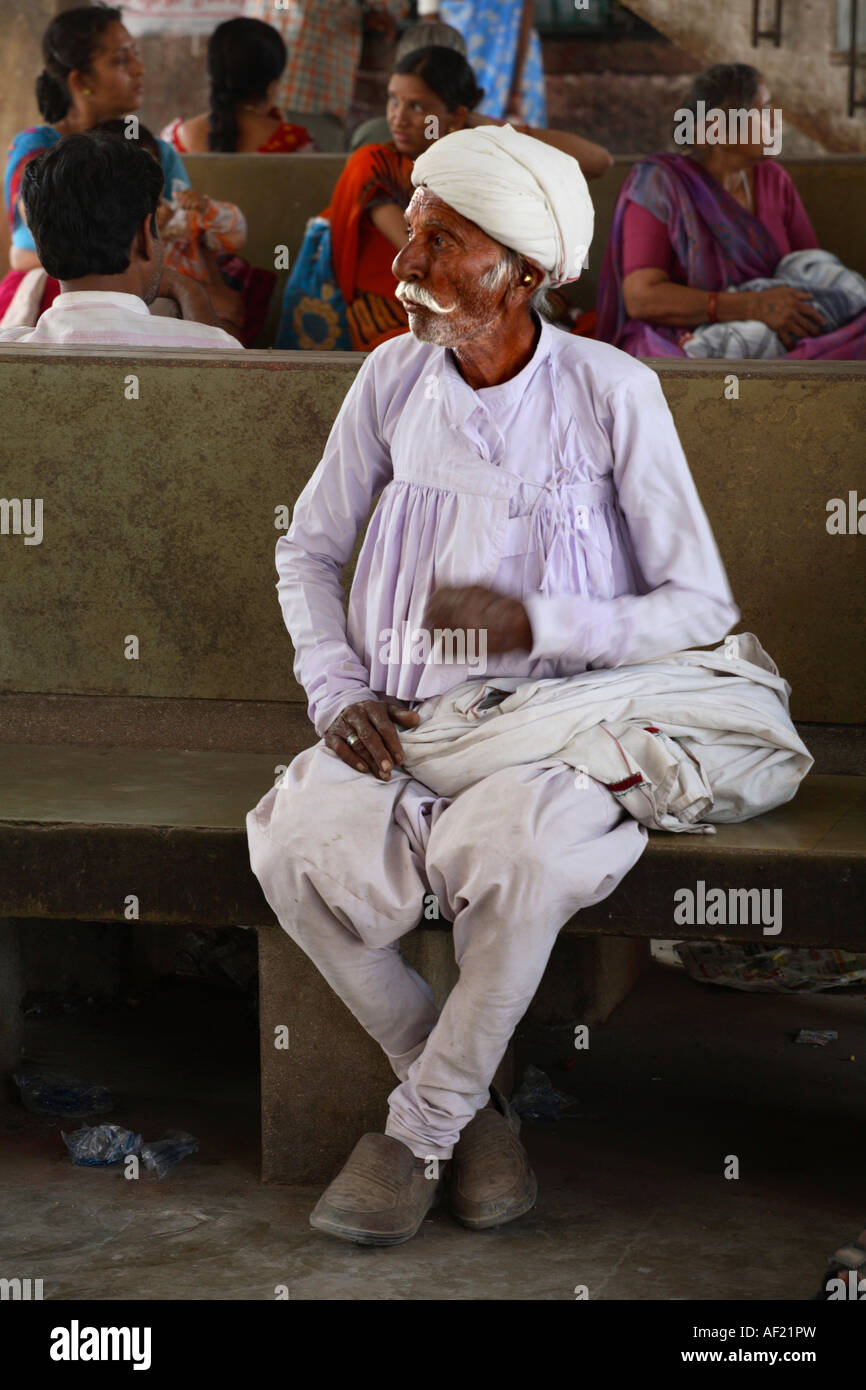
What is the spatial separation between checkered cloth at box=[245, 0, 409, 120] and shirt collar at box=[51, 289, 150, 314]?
16.9ft

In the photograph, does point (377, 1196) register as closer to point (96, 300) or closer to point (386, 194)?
point (96, 300)

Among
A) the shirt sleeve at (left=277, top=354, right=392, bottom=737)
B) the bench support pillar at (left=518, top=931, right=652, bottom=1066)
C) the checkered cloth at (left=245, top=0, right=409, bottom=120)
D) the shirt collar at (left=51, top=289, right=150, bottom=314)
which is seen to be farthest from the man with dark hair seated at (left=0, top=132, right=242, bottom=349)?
the checkered cloth at (left=245, top=0, right=409, bottom=120)

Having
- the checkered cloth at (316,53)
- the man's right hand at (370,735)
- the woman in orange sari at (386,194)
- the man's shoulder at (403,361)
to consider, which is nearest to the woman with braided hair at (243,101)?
the woman in orange sari at (386,194)

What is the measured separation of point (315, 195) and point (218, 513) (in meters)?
3.34

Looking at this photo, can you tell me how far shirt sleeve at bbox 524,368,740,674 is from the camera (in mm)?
3109

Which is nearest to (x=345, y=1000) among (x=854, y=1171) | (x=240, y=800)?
(x=240, y=800)

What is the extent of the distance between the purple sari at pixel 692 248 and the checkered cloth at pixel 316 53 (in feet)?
13.0

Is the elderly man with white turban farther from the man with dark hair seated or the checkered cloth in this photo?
the checkered cloth

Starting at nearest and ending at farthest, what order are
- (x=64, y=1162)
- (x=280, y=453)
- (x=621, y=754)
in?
(x=621, y=754) < (x=64, y=1162) < (x=280, y=453)

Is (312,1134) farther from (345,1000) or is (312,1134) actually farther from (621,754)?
(621,754)

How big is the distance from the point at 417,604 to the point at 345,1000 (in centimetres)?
68

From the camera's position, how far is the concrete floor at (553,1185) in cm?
296

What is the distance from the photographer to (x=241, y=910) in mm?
3240

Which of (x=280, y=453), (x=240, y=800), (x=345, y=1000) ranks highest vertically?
(x=280, y=453)
